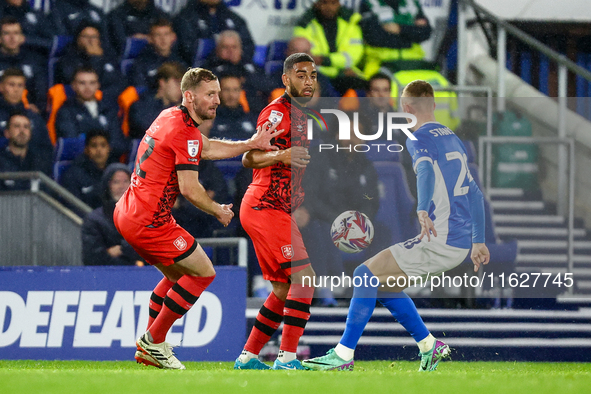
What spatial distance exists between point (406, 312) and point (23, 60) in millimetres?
6158

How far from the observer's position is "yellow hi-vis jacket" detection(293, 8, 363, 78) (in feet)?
31.2

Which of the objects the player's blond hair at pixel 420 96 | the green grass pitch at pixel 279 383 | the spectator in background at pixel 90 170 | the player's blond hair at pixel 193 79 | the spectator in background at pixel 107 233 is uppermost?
the player's blond hair at pixel 193 79

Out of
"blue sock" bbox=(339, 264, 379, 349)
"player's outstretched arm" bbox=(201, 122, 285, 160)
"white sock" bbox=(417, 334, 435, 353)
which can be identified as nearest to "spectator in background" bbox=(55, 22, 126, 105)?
"player's outstretched arm" bbox=(201, 122, 285, 160)

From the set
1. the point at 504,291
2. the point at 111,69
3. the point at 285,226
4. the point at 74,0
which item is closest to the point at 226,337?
the point at 285,226

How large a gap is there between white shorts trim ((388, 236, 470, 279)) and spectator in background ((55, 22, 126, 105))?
16.6 feet

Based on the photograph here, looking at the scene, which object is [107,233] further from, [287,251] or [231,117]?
[287,251]

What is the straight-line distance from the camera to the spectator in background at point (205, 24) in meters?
9.55

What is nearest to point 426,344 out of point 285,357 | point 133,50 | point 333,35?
point 285,357

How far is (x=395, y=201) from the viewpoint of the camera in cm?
600

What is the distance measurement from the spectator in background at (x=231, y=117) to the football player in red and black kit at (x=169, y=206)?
3094 mm

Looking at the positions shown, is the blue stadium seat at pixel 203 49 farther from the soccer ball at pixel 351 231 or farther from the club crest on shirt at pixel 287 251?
the club crest on shirt at pixel 287 251

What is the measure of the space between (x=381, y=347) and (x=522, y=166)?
2.08m

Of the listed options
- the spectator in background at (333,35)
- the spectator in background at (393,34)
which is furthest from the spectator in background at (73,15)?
the spectator in background at (393,34)

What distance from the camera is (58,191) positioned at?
788 centimetres
